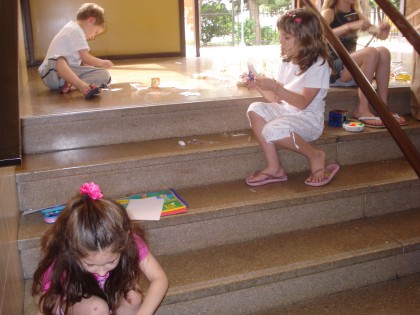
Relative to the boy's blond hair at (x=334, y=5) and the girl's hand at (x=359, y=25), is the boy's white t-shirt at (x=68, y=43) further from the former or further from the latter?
the girl's hand at (x=359, y=25)

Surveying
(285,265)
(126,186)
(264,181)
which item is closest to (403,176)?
(264,181)

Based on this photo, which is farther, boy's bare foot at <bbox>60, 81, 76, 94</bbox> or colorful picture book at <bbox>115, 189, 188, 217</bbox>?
boy's bare foot at <bbox>60, 81, 76, 94</bbox>

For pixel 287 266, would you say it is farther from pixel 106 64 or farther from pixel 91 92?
pixel 106 64

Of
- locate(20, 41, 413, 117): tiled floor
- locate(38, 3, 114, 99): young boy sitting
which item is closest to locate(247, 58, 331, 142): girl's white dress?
locate(20, 41, 413, 117): tiled floor

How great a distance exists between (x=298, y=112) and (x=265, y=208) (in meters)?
0.58

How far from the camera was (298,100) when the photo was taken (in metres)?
2.37

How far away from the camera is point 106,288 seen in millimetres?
1517

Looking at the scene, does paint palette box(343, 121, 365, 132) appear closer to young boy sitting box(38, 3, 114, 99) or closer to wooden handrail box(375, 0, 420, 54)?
wooden handrail box(375, 0, 420, 54)

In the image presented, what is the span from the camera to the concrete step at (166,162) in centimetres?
212

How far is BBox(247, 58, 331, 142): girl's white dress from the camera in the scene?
7.67ft

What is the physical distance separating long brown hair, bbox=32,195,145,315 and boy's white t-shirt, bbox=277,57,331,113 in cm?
133

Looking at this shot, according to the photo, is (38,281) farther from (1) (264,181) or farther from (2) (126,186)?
(1) (264,181)

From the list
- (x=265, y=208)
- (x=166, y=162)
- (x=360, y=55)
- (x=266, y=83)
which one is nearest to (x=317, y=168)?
(x=265, y=208)

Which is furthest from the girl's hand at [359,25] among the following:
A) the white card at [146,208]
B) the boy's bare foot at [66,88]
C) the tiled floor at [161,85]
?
the boy's bare foot at [66,88]
